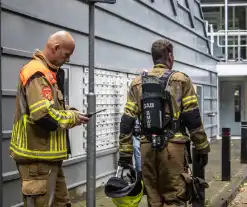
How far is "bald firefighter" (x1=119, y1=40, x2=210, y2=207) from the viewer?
14.9ft

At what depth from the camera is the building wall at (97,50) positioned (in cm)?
559

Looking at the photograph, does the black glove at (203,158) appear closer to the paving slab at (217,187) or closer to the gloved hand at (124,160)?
the gloved hand at (124,160)

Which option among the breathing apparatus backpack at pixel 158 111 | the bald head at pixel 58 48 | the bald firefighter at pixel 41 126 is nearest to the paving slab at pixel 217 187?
the breathing apparatus backpack at pixel 158 111

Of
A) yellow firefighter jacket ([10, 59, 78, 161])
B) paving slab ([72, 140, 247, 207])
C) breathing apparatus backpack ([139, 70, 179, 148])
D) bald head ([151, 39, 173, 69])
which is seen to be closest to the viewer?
yellow firefighter jacket ([10, 59, 78, 161])

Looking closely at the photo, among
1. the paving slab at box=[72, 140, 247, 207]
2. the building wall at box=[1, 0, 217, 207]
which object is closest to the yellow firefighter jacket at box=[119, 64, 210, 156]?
the building wall at box=[1, 0, 217, 207]

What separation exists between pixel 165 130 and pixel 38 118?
1.38 metres

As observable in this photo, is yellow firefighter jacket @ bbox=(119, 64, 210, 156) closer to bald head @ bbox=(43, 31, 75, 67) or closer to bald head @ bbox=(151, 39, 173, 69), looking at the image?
bald head @ bbox=(151, 39, 173, 69)

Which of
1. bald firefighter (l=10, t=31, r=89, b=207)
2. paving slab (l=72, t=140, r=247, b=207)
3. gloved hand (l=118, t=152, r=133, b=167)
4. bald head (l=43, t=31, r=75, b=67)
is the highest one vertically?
bald head (l=43, t=31, r=75, b=67)

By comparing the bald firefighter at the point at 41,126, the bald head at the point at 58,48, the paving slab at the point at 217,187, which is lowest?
the paving slab at the point at 217,187

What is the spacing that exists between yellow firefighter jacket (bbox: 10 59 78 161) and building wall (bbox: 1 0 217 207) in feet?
5.81

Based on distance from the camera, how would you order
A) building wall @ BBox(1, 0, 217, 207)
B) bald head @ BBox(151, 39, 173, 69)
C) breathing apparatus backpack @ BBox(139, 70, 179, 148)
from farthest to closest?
building wall @ BBox(1, 0, 217, 207) → bald head @ BBox(151, 39, 173, 69) → breathing apparatus backpack @ BBox(139, 70, 179, 148)

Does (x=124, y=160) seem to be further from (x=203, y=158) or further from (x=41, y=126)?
(x=41, y=126)

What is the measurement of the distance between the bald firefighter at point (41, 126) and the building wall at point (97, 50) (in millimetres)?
1738

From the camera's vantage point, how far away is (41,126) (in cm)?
365
